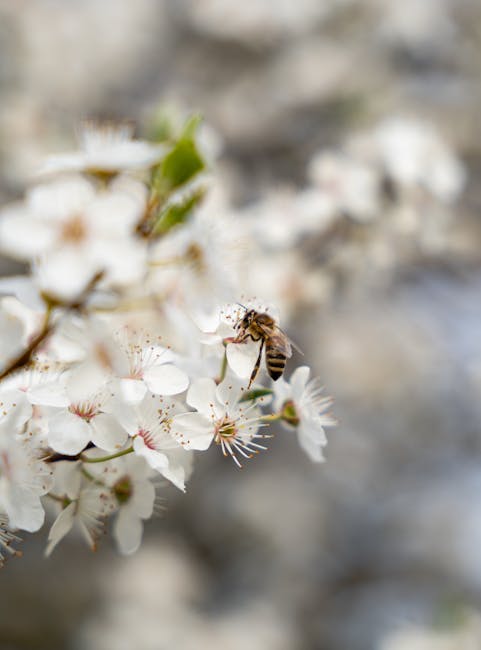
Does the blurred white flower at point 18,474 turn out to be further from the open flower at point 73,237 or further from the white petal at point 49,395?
the open flower at point 73,237

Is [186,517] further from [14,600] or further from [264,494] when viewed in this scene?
[14,600]

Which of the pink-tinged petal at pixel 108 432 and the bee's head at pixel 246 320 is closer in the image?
the pink-tinged petal at pixel 108 432

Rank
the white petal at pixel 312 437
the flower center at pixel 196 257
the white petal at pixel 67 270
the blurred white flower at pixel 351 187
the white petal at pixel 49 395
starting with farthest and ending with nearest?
the blurred white flower at pixel 351 187
the flower center at pixel 196 257
the white petal at pixel 312 437
the white petal at pixel 49 395
the white petal at pixel 67 270

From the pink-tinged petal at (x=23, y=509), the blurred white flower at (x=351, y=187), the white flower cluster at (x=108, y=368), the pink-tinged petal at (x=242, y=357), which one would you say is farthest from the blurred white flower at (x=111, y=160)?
the blurred white flower at (x=351, y=187)

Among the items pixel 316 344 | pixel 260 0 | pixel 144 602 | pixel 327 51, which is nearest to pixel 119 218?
pixel 316 344

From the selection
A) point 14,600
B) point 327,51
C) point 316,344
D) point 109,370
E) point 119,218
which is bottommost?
point 14,600

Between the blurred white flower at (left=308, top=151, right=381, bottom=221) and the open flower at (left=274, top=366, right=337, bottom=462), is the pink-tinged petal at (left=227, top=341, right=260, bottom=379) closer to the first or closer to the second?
the open flower at (left=274, top=366, right=337, bottom=462)
